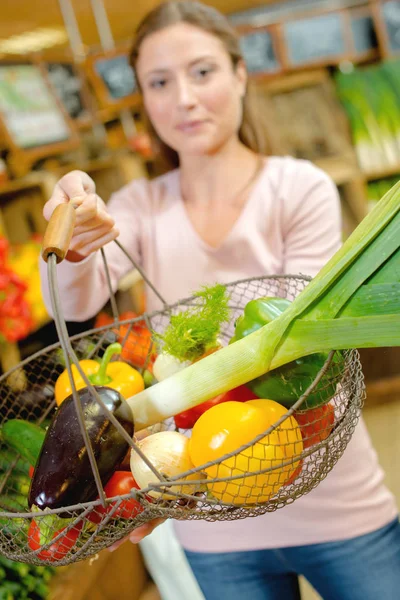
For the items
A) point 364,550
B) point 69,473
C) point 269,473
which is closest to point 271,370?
point 269,473

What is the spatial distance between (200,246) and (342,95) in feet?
8.73

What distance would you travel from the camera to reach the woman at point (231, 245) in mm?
1247

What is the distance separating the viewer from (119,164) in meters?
3.22

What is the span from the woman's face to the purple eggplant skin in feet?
2.30

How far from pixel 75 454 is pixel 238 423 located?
0.22 metres

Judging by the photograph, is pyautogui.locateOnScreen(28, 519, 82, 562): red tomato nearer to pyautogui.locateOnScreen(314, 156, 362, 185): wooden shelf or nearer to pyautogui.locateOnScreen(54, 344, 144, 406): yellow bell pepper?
pyautogui.locateOnScreen(54, 344, 144, 406): yellow bell pepper

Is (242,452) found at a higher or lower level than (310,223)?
lower

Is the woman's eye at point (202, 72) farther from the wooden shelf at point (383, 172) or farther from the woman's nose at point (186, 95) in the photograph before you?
the wooden shelf at point (383, 172)

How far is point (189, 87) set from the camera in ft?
4.30

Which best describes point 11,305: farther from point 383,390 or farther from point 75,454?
point 383,390

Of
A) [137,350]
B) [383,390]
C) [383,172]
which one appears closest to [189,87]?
[137,350]

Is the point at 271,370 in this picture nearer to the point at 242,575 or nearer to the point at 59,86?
the point at 242,575

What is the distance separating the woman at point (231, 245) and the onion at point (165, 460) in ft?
1.34

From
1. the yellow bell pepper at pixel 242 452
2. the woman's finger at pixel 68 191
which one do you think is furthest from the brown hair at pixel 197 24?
the yellow bell pepper at pixel 242 452
